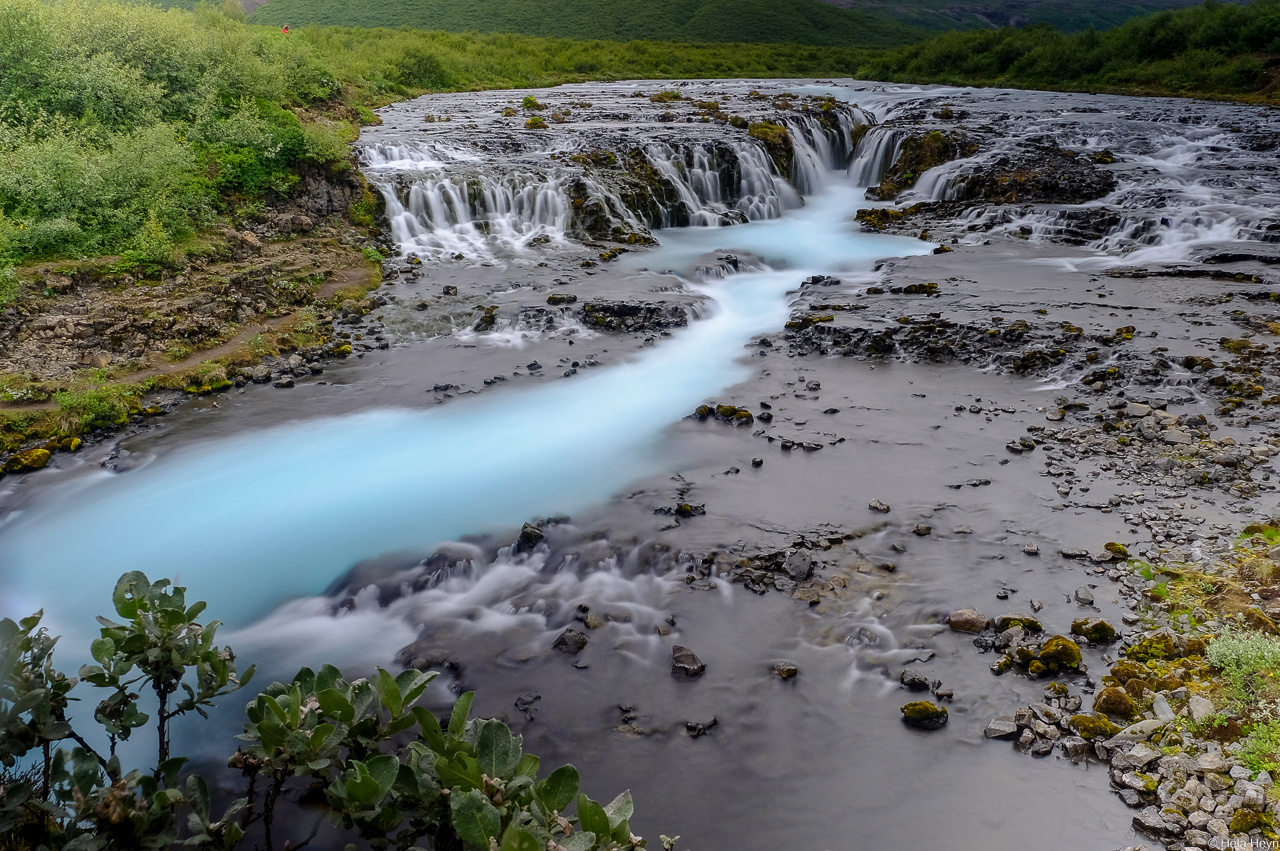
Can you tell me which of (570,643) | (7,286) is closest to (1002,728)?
(570,643)

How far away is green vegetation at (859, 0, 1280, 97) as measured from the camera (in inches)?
1407

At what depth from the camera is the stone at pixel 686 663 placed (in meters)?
5.54

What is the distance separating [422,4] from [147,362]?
4388 inches

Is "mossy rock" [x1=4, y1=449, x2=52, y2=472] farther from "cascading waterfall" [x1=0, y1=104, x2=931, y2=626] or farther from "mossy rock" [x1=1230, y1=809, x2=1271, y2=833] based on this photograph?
"mossy rock" [x1=1230, y1=809, x2=1271, y2=833]

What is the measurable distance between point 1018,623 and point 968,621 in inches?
14.4

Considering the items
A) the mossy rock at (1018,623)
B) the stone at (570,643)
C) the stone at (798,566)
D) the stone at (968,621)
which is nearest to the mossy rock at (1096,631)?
the mossy rock at (1018,623)

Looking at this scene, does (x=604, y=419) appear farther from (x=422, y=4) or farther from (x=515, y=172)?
(x=422, y=4)

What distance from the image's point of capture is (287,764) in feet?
8.21

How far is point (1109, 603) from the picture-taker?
18.7 ft

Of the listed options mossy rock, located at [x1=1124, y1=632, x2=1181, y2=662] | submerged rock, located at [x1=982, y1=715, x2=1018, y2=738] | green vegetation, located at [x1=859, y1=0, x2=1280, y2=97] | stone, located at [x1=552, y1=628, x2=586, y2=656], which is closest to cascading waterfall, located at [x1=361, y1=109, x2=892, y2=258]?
stone, located at [x1=552, y1=628, x2=586, y2=656]

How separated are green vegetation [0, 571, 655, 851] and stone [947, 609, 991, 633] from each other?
4.21 metres

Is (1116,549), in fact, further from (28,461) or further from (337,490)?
(28,461)

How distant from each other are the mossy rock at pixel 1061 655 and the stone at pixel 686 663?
256 centimetres

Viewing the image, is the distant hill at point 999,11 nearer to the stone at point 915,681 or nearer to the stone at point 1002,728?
the stone at point 915,681
